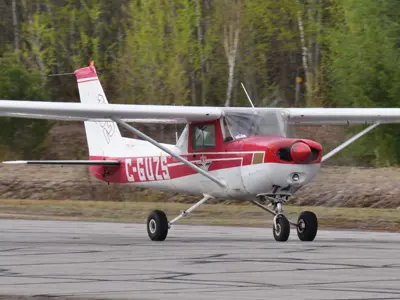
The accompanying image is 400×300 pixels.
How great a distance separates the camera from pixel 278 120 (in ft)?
57.8

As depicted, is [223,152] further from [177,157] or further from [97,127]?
[97,127]

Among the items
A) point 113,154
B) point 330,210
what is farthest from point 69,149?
point 113,154

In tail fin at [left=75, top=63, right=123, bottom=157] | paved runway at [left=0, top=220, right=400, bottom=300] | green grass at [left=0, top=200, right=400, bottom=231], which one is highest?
tail fin at [left=75, top=63, right=123, bottom=157]

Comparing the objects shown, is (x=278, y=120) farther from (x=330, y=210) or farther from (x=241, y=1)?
(x=241, y=1)

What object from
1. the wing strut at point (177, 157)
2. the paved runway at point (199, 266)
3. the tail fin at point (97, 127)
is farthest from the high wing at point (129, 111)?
the tail fin at point (97, 127)

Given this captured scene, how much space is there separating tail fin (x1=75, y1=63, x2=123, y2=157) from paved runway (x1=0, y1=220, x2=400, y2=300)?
2249 mm

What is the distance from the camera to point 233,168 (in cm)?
1748

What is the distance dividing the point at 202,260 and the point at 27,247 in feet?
11.7

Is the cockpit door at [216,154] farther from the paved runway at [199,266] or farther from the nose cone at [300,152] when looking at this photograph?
the nose cone at [300,152]

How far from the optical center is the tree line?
36.8 meters

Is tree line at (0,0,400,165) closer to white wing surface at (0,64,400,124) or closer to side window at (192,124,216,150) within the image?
white wing surface at (0,64,400,124)

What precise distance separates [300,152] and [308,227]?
1610 millimetres

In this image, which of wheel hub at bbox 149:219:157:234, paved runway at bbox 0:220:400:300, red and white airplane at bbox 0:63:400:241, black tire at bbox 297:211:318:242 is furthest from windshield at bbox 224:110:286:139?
wheel hub at bbox 149:219:157:234

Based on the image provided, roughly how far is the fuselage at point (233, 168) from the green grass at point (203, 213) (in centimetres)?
414
